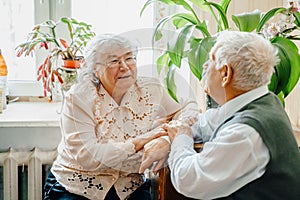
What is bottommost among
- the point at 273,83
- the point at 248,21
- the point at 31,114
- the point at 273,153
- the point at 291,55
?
the point at 31,114

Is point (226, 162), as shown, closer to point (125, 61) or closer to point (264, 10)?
point (125, 61)

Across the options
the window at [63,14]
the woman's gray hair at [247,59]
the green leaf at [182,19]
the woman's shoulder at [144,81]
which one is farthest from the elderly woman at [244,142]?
the window at [63,14]

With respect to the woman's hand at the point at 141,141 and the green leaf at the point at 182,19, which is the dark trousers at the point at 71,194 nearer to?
the woman's hand at the point at 141,141

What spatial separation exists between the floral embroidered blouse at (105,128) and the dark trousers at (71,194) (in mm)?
36

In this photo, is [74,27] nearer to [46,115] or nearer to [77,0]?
[77,0]

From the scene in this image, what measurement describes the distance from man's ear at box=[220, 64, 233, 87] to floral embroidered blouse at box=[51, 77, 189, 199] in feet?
1.30

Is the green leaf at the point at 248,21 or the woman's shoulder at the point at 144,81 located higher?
the green leaf at the point at 248,21

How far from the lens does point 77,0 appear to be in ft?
7.72

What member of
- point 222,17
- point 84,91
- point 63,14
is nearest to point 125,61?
point 84,91

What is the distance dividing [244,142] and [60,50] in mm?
1277

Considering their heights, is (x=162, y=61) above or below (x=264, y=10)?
below

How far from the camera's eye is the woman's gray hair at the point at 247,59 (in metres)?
1.21

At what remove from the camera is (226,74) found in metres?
1.25

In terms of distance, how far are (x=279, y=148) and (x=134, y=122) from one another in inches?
23.2
